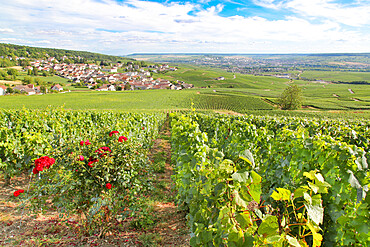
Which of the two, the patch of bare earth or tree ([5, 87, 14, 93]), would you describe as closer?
the patch of bare earth

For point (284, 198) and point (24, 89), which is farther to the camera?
point (24, 89)

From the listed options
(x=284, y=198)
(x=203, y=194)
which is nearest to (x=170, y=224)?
(x=203, y=194)

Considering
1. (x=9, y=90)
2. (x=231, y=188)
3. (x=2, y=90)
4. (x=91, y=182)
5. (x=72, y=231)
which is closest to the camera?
(x=231, y=188)

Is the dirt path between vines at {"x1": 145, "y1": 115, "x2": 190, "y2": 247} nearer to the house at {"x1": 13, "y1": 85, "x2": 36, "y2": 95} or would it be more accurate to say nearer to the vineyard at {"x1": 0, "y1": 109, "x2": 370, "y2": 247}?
the vineyard at {"x1": 0, "y1": 109, "x2": 370, "y2": 247}

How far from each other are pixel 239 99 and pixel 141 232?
64.2 m

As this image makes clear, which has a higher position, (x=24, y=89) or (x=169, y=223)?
(x=24, y=89)

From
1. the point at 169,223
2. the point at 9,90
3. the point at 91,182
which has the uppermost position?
the point at 91,182

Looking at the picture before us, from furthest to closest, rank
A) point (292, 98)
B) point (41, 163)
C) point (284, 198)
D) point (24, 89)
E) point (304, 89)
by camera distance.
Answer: point (304, 89) < point (24, 89) < point (292, 98) < point (41, 163) < point (284, 198)

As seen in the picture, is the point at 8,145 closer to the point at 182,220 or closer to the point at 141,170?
the point at 141,170

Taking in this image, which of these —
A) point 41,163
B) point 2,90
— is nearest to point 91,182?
point 41,163

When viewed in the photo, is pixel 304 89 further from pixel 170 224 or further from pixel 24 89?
pixel 24 89

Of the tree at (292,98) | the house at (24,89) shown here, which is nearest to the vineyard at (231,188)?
the tree at (292,98)

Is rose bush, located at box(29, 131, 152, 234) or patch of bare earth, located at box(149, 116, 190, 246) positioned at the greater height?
rose bush, located at box(29, 131, 152, 234)

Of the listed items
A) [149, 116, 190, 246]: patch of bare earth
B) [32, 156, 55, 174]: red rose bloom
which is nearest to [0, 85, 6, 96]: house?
[149, 116, 190, 246]: patch of bare earth
